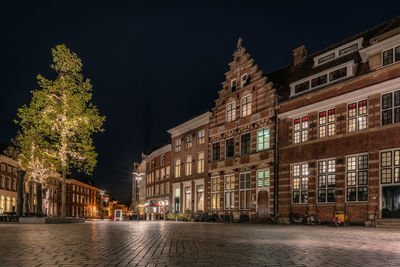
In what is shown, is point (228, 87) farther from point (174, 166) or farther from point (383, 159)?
point (383, 159)

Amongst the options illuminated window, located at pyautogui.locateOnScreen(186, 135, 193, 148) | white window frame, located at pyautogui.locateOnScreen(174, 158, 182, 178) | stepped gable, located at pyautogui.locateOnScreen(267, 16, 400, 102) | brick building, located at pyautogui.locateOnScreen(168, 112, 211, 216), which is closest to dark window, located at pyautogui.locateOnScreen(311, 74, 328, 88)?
stepped gable, located at pyautogui.locateOnScreen(267, 16, 400, 102)

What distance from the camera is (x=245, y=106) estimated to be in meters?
35.4

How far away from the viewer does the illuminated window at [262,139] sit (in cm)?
3200

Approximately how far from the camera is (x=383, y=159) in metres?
22.6

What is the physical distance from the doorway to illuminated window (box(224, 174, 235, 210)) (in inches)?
156

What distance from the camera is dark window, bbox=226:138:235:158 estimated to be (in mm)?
36519

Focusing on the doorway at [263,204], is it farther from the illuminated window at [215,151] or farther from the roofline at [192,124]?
the roofline at [192,124]

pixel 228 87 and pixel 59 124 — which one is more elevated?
pixel 228 87

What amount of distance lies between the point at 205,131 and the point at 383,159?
22.1m

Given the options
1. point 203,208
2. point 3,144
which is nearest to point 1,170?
point 3,144

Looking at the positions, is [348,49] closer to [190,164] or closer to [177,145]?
[190,164]

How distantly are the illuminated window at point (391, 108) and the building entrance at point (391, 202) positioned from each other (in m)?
3.94

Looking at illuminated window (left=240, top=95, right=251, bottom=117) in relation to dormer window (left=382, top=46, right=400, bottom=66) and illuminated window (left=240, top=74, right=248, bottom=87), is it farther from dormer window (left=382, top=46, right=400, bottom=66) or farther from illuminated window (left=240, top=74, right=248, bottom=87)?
dormer window (left=382, top=46, right=400, bottom=66)

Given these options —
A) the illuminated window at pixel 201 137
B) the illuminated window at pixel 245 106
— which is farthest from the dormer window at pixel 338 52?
the illuminated window at pixel 201 137
